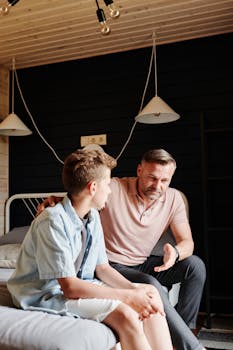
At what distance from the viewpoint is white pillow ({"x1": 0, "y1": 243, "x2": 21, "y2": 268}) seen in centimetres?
289

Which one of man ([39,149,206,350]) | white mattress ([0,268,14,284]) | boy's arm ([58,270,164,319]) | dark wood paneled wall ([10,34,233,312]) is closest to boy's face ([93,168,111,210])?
boy's arm ([58,270,164,319])

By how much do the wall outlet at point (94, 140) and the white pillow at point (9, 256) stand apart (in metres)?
1.26

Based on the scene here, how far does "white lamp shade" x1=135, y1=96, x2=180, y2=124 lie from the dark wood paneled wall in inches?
7.4

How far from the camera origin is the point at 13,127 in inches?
149

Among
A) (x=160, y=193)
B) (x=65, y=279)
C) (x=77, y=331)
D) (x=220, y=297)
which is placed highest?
(x=160, y=193)

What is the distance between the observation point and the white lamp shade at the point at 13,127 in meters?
3.80

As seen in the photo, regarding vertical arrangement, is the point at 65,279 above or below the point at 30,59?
below

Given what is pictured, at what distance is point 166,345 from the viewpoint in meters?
1.54

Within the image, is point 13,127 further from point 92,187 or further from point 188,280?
point 92,187

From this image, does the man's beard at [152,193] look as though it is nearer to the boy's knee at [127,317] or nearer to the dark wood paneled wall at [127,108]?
the dark wood paneled wall at [127,108]

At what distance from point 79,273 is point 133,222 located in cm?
84

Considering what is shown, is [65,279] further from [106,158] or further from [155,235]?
[155,235]

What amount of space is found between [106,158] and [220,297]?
1913 mm

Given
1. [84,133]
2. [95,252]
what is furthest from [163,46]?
[95,252]
